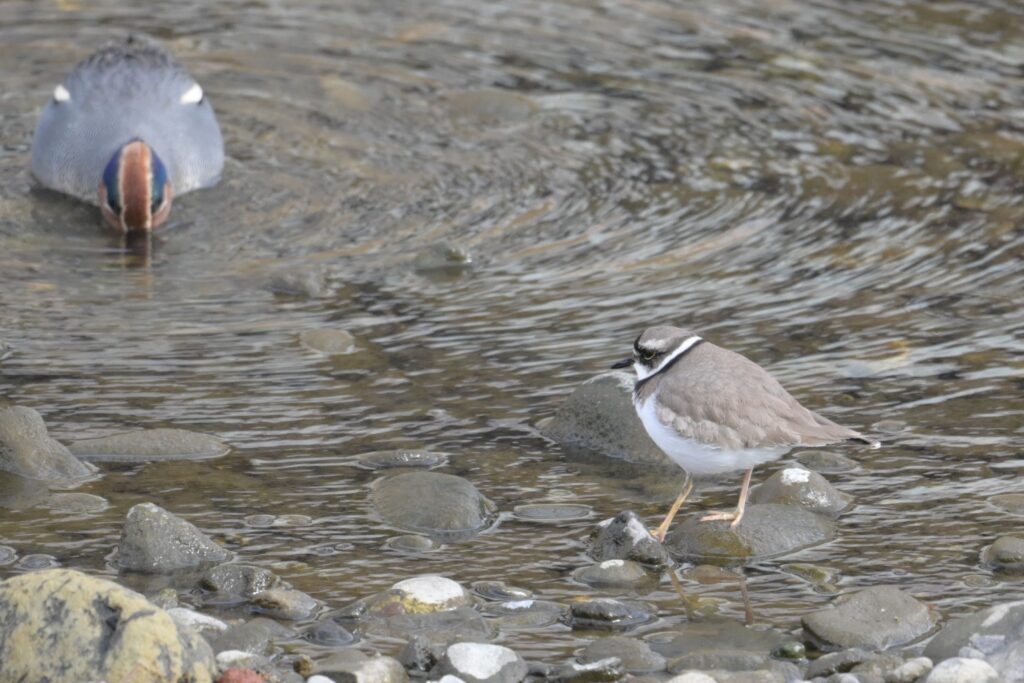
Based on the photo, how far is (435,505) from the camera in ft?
24.1

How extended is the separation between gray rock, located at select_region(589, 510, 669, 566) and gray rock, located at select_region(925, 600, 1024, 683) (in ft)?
4.24

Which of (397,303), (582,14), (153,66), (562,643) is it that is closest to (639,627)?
(562,643)

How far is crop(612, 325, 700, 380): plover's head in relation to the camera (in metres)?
7.32

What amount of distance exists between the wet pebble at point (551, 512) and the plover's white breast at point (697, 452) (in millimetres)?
583

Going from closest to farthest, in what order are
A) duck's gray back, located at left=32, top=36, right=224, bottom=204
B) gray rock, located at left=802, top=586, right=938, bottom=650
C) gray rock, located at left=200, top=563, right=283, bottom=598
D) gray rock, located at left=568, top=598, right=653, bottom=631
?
gray rock, located at left=802, top=586, right=938, bottom=650, gray rock, located at left=568, top=598, right=653, bottom=631, gray rock, located at left=200, top=563, right=283, bottom=598, duck's gray back, located at left=32, top=36, right=224, bottom=204

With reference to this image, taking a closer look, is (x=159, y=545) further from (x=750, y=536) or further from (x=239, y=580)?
(x=750, y=536)

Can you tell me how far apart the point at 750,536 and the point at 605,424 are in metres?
1.29

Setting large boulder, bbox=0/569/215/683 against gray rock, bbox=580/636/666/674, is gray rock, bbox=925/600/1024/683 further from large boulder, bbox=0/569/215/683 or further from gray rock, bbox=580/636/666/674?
large boulder, bbox=0/569/215/683

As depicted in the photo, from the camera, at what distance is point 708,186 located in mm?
11688

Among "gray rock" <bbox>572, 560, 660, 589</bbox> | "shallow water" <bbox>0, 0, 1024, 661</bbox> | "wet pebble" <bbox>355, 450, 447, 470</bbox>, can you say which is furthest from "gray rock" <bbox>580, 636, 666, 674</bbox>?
"wet pebble" <bbox>355, 450, 447, 470</bbox>

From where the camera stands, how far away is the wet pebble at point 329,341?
Result: 370 inches


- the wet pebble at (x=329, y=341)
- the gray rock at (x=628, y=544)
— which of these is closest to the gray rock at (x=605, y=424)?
the gray rock at (x=628, y=544)

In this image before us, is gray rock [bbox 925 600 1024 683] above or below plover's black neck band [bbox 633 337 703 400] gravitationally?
below

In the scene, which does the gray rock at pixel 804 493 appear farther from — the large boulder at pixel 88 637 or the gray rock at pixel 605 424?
the large boulder at pixel 88 637
